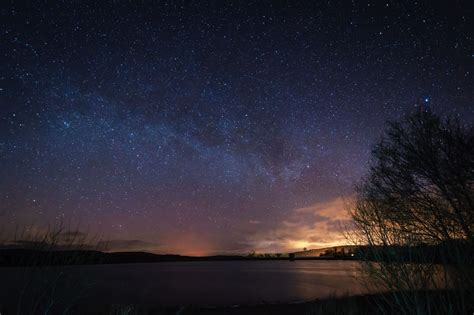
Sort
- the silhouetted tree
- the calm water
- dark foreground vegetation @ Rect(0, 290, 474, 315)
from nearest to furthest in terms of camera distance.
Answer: dark foreground vegetation @ Rect(0, 290, 474, 315) → the silhouetted tree → the calm water

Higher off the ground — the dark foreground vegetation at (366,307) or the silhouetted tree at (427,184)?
the silhouetted tree at (427,184)

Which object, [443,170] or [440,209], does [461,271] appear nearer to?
[440,209]

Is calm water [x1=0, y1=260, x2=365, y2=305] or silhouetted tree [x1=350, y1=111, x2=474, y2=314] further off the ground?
silhouetted tree [x1=350, y1=111, x2=474, y2=314]

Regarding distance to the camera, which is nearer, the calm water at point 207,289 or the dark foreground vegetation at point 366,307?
the dark foreground vegetation at point 366,307

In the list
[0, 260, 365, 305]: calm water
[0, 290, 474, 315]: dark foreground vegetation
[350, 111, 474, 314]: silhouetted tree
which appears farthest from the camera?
[0, 260, 365, 305]: calm water

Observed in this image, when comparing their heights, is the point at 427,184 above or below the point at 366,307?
above

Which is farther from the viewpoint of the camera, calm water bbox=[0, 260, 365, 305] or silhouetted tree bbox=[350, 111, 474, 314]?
calm water bbox=[0, 260, 365, 305]

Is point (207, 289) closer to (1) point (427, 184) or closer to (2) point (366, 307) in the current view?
(2) point (366, 307)

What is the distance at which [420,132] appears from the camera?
46.6 ft

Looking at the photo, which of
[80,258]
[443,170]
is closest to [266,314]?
[443,170]

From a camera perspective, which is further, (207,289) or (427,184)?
(207,289)

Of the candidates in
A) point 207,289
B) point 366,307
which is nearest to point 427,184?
point 366,307

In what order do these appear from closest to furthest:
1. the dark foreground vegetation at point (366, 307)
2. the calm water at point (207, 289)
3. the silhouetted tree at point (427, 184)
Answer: the dark foreground vegetation at point (366, 307) < the silhouetted tree at point (427, 184) < the calm water at point (207, 289)

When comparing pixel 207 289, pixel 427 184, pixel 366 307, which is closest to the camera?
pixel 427 184
